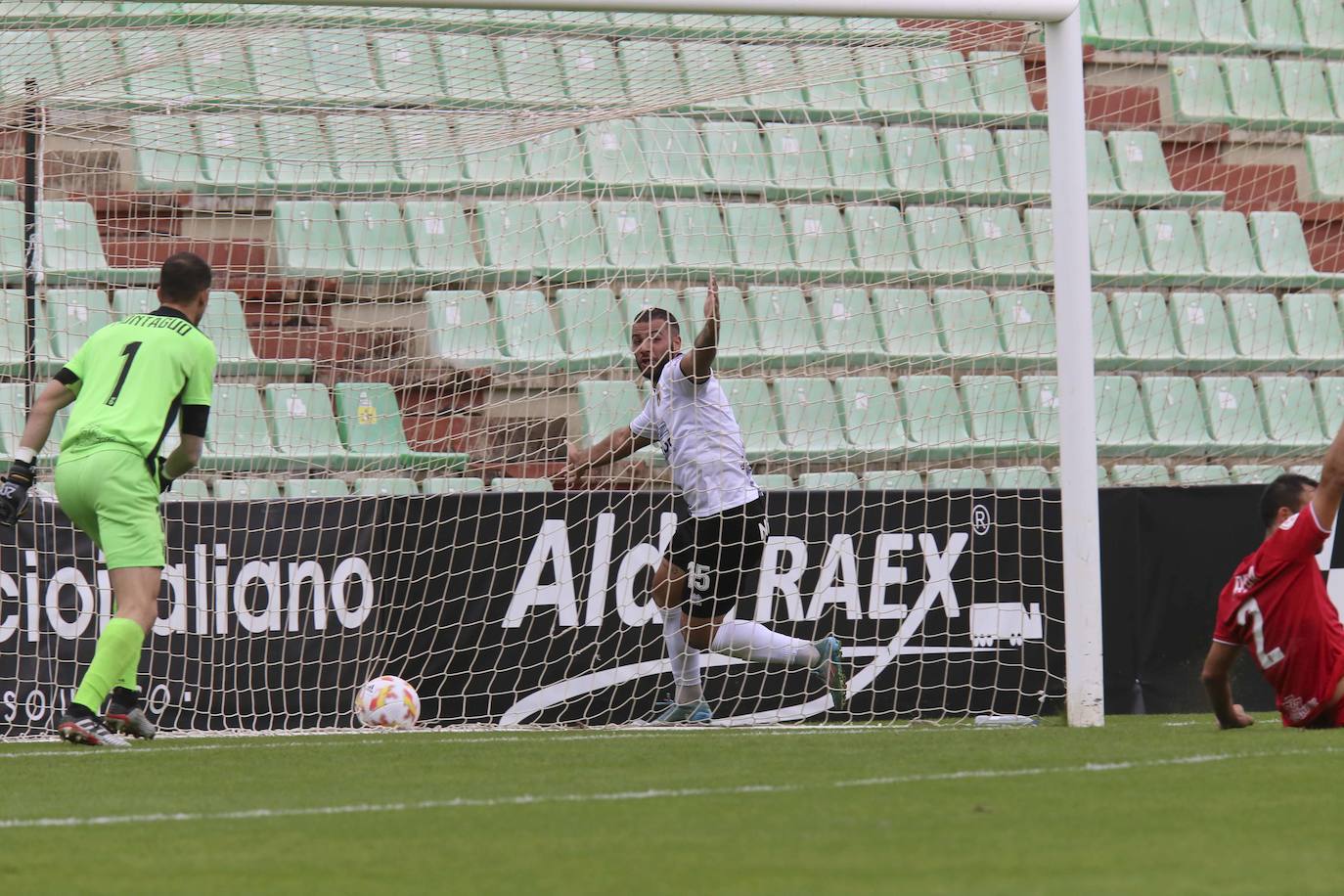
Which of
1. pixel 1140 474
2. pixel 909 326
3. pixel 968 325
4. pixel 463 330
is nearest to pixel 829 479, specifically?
pixel 968 325

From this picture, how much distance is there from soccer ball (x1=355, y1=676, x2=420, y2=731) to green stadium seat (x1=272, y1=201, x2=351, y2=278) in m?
2.68

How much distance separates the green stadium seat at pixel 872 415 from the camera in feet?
30.1

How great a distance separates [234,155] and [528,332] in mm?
1741

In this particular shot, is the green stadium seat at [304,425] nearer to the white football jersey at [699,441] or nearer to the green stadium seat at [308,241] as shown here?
the green stadium seat at [308,241]

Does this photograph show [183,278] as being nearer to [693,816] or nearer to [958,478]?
[693,816]

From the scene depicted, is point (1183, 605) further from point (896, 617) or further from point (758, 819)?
point (758, 819)

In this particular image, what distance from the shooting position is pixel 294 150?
902 cm

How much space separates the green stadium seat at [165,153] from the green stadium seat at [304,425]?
1194 mm

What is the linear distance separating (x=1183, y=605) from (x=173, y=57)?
Answer: 206 inches

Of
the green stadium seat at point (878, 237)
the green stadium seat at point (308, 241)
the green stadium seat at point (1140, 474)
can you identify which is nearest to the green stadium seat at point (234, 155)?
the green stadium seat at point (308, 241)

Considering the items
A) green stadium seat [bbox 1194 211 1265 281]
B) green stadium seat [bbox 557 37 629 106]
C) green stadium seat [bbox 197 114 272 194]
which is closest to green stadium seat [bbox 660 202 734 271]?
green stadium seat [bbox 557 37 629 106]

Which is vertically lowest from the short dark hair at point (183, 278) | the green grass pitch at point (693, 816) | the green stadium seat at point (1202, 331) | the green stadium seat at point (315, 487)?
the green grass pitch at point (693, 816)

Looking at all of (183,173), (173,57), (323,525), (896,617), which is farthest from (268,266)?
(896,617)

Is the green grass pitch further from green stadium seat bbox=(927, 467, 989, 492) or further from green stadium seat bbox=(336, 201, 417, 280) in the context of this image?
green stadium seat bbox=(336, 201, 417, 280)
